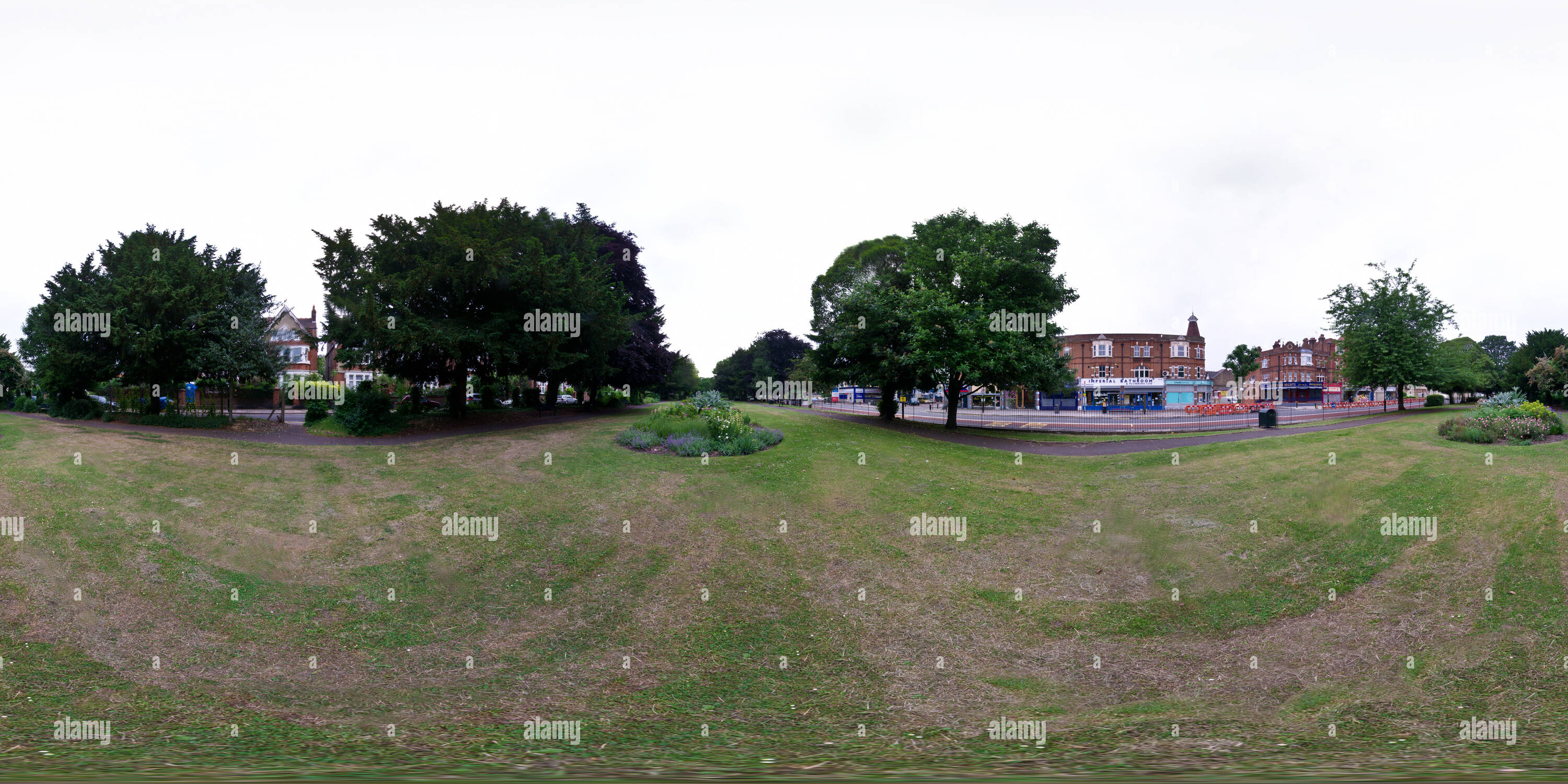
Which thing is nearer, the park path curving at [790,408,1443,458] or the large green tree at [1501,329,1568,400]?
the park path curving at [790,408,1443,458]

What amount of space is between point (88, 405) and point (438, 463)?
23.8 metres

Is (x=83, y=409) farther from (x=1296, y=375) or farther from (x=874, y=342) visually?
(x=1296, y=375)

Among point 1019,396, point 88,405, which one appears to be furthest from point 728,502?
point 1019,396

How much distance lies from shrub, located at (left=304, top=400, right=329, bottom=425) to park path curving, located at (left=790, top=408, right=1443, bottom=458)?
78.2 ft

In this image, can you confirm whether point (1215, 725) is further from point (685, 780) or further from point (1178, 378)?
point (1178, 378)

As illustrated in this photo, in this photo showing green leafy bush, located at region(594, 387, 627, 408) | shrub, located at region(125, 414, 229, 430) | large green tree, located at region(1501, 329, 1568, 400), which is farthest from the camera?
large green tree, located at region(1501, 329, 1568, 400)

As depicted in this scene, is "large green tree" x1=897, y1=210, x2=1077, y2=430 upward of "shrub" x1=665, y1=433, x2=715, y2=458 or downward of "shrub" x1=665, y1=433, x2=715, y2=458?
upward

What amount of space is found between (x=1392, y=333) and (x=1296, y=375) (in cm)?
8892

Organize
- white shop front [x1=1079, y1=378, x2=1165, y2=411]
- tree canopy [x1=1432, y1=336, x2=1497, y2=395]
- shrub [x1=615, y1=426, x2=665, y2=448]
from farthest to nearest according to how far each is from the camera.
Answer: white shop front [x1=1079, y1=378, x2=1165, y2=411], tree canopy [x1=1432, y1=336, x2=1497, y2=395], shrub [x1=615, y1=426, x2=665, y2=448]

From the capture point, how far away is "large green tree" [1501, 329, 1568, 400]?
2174 inches

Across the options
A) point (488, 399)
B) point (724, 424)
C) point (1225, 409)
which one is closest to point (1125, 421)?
point (1225, 409)

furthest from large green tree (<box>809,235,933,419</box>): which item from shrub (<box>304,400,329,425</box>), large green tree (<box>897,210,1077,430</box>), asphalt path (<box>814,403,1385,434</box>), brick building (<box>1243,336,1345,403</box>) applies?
brick building (<box>1243,336,1345,403</box>)

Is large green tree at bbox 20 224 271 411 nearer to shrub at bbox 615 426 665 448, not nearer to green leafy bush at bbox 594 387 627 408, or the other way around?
shrub at bbox 615 426 665 448

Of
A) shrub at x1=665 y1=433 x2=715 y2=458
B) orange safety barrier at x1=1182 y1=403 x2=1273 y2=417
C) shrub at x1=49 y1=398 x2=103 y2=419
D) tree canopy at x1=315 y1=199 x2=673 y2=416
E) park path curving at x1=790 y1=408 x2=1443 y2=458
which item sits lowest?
park path curving at x1=790 y1=408 x2=1443 y2=458
